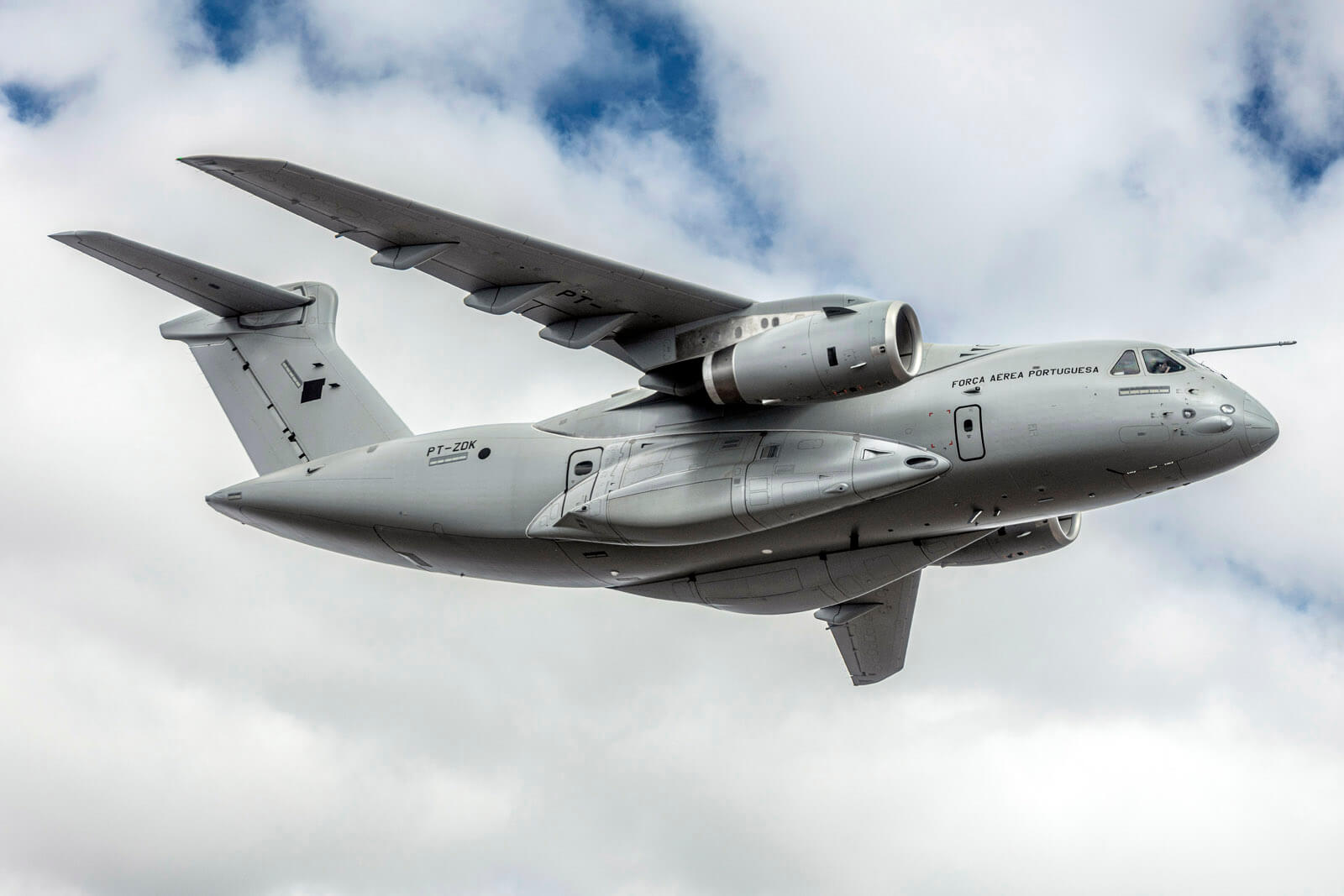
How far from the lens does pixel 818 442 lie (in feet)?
43.8

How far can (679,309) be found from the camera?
13.8 metres

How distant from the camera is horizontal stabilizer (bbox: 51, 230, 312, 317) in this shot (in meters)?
15.1

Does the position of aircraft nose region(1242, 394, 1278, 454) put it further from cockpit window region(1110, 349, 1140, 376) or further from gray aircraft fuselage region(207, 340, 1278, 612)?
cockpit window region(1110, 349, 1140, 376)

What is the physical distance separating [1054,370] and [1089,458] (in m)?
0.78

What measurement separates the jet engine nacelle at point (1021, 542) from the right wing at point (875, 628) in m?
0.88

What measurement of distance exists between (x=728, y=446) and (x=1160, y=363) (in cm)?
365

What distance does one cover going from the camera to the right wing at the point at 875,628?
16531mm

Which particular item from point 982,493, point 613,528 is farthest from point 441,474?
point 982,493

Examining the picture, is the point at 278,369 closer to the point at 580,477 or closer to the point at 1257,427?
the point at 580,477

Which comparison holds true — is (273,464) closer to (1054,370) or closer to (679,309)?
(679,309)

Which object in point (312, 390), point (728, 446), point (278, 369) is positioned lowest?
point (728, 446)

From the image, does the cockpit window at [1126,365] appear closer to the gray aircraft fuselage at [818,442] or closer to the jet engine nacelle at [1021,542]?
the gray aircraft fuselage at [818,442]

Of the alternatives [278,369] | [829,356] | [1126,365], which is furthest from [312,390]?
[1126,365]

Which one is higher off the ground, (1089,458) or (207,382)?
(207,382)
